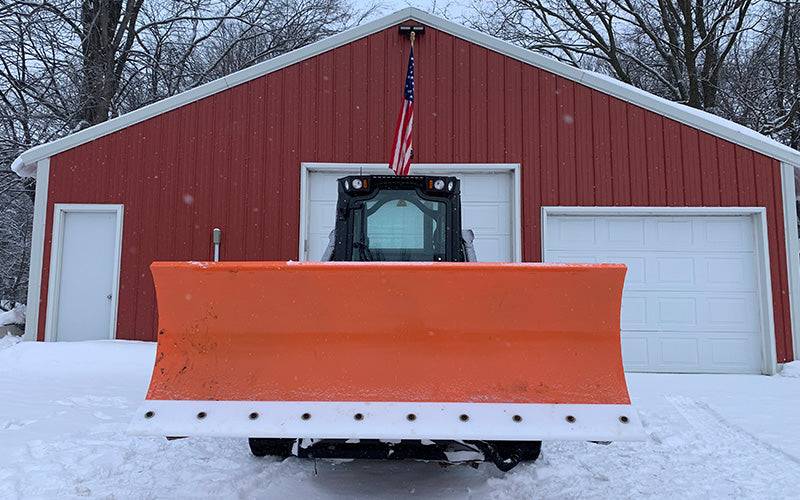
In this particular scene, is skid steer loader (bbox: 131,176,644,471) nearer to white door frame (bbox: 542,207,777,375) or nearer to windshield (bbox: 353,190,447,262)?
windshield (bbox: 353,190,447,262)

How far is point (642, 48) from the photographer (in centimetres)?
1980

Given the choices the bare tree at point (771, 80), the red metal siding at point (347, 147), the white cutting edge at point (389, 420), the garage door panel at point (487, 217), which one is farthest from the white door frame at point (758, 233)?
the bare tree at point (771, 80)

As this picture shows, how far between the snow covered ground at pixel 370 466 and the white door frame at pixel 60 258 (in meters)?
3.15

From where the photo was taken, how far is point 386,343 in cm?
291

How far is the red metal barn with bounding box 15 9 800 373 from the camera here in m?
7.95

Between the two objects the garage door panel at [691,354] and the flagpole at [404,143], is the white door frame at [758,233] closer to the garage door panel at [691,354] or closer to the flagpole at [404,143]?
the garage door panel at [691,354]

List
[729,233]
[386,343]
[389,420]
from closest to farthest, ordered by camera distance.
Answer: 1. [389,420]
2. [386,343]
3. [729,233]

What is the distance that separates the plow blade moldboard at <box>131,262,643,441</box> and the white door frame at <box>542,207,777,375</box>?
5.33 metres

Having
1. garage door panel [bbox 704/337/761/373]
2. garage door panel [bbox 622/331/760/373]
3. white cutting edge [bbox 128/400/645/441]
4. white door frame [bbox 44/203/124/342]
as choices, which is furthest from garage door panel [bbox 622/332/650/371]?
white door frame [bbox 44/203/124/342]

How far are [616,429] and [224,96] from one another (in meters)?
7.96

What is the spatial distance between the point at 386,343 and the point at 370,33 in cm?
710

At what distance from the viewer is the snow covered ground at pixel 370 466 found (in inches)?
124

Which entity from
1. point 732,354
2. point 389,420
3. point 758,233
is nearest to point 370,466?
point 389,420

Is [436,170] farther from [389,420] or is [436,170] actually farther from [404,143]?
[389,420]
